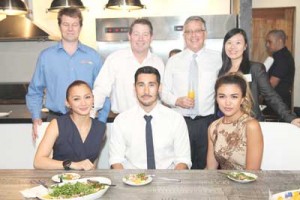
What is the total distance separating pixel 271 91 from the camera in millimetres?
2715

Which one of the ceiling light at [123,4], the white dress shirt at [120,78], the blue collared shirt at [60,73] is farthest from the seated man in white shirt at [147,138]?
the ceiling light at [123,4]

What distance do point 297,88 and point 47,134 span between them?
6115 mm

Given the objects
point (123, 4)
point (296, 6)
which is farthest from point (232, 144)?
point (296, 6)

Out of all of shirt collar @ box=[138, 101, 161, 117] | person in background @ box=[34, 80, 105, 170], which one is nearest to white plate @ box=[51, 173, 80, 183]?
person in background @ box=[34, 80, 105, 170]

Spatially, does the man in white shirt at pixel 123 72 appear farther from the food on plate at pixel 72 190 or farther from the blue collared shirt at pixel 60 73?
the food on plate at pixel 72 190

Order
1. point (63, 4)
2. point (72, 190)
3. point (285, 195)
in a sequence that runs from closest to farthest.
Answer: point (285, 195)
point (72, 190)
point (63, 4)

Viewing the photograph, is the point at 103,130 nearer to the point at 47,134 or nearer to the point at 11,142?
the point at 47,134

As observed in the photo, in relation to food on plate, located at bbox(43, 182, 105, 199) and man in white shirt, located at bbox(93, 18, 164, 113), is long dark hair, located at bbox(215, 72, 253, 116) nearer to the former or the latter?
man in white shirt, located at bbox(93, 18, 164, 113)

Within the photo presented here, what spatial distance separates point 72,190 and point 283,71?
14.0 ft

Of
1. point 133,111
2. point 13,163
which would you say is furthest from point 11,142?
point 133,111

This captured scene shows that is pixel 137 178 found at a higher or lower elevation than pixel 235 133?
lower

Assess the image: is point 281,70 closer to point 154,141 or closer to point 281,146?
point 281,146

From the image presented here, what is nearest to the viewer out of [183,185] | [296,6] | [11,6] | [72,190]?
[72,190]

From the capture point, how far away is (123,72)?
3.08 meters
